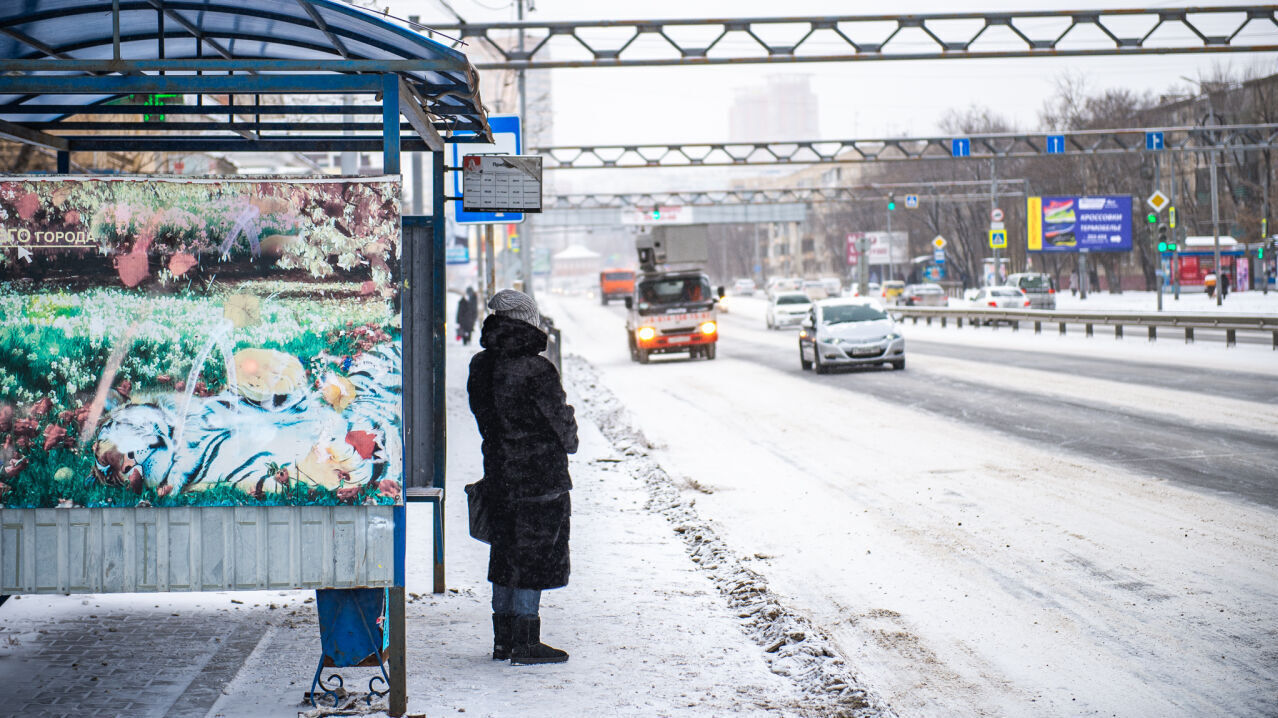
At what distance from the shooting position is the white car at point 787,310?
5028cm

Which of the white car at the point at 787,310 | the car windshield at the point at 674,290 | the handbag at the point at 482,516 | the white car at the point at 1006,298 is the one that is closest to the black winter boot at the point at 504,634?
the handbag at the point at 482,516

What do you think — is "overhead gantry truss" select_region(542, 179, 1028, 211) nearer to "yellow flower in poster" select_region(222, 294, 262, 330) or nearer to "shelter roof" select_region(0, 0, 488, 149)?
"shelter roof" select_region(0, 0, 488, 149)

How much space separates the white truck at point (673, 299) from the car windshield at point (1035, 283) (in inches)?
1110

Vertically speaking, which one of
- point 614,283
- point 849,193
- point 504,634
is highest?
point 849,193

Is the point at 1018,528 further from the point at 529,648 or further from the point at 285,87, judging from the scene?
the point at 285,87

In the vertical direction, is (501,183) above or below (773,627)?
above

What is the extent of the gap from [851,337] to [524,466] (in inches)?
815

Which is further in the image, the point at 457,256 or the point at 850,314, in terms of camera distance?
the point at 457,256

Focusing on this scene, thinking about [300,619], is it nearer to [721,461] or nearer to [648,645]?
[648,645]

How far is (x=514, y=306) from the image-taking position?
19.8ft

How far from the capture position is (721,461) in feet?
45.1

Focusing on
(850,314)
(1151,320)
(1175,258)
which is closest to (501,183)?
(850,314)

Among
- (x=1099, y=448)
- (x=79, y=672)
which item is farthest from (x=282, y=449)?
(x=1099, y=448)

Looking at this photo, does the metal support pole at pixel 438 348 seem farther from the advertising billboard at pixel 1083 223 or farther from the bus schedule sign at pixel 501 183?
the advertising billboard at pixel 1083 223
